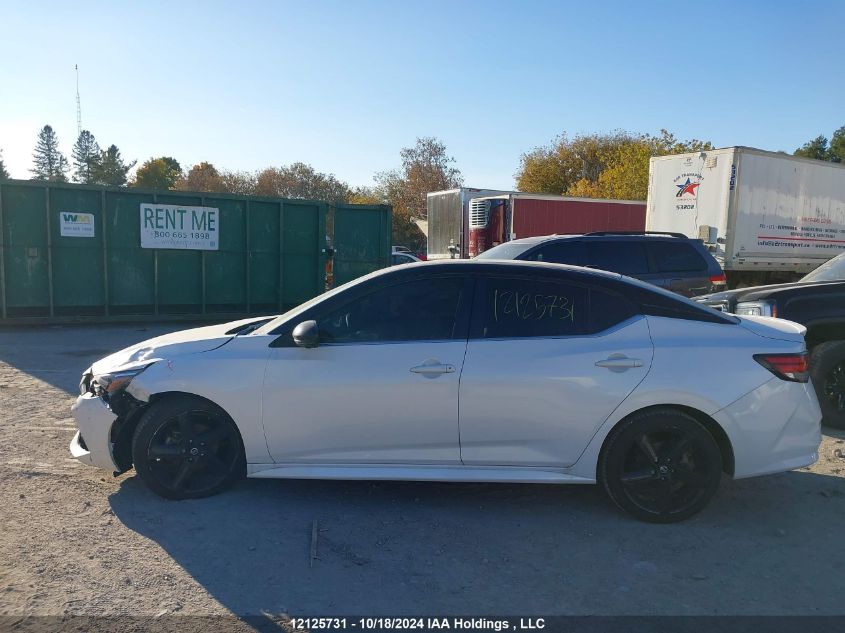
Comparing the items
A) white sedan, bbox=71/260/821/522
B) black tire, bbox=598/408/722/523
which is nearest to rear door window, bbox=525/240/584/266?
white sedan, bbox=71/260/821/522

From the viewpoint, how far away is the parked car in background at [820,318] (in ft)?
21.1

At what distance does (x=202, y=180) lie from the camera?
63938 mm

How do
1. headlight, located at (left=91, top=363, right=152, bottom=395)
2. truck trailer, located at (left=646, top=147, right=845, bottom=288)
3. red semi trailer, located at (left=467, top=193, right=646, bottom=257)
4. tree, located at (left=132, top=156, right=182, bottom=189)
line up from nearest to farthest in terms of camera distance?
1. headlight, located at (left=91, top=363, right=152, bottom=395)
2. truck trailer, located at (left=646, top=147, right=845, bottom=288)
3. red semi trailer, located at (left=467, top=193, right=646, bottom=257)
4. tree, located at (left=132, top=156, right=182, bottom=189)

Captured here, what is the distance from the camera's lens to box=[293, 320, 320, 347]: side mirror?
4.22 m

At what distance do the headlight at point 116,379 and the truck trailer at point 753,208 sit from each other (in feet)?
41.9

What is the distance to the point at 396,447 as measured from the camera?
4.30 m

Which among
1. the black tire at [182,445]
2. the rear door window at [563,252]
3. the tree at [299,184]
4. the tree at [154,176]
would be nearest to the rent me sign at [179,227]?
the rear door window at [563,252]

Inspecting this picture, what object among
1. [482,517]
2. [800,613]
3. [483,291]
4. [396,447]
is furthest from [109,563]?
[800,613]

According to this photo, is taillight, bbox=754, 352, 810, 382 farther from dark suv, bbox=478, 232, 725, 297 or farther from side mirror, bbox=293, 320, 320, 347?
dark suv, bbox=478, 232, 725, 297

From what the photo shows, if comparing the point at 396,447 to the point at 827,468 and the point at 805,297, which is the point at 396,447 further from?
the point at 805,297

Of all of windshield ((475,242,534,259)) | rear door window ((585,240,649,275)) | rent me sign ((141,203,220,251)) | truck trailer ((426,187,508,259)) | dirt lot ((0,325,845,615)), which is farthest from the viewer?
truck trailer ((426,187,508,259))

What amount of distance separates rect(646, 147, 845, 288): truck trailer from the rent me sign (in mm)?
9840

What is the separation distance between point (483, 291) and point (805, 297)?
399cm

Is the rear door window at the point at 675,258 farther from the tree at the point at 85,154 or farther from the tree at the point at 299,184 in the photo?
the tree at the point at 85,154
